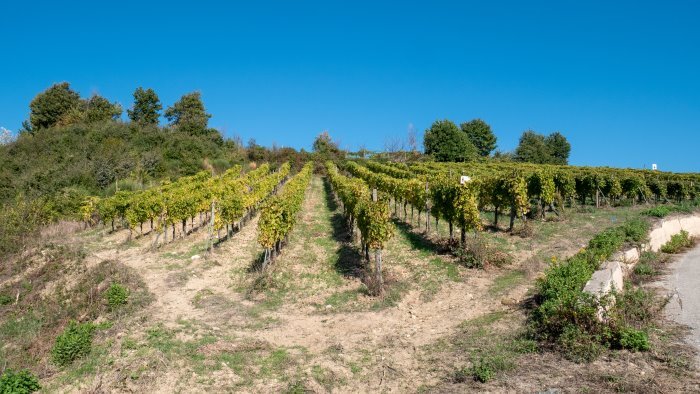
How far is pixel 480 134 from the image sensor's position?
3366 inches

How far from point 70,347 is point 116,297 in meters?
2.90

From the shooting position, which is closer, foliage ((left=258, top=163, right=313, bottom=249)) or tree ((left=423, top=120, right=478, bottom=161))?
foliage ((left=258, top=163, right=313, bottom=249))

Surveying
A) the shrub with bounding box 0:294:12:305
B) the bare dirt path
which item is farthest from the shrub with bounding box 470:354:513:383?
the shrub with bounding box 0:294:12:305

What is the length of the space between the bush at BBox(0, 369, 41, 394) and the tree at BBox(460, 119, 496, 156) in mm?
84144

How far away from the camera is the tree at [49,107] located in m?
53.9

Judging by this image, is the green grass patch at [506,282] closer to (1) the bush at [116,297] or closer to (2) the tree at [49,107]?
(1) the bush at [116,297]

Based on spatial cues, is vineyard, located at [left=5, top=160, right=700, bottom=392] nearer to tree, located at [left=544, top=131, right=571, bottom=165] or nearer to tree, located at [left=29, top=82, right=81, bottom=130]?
tree, located at [left=29, top=82, right=81, bottom=130]

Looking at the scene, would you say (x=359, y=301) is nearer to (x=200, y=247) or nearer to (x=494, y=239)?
(x=494, y=239)

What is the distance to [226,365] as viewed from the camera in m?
8.34

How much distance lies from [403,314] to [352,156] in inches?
2505

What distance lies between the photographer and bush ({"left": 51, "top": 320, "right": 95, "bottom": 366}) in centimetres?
870

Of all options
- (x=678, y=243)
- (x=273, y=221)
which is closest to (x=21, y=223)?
(x=273, y=221)

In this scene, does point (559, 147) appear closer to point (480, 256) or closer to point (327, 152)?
point (327, 152)

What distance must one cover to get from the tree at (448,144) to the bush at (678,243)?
52440 mm
